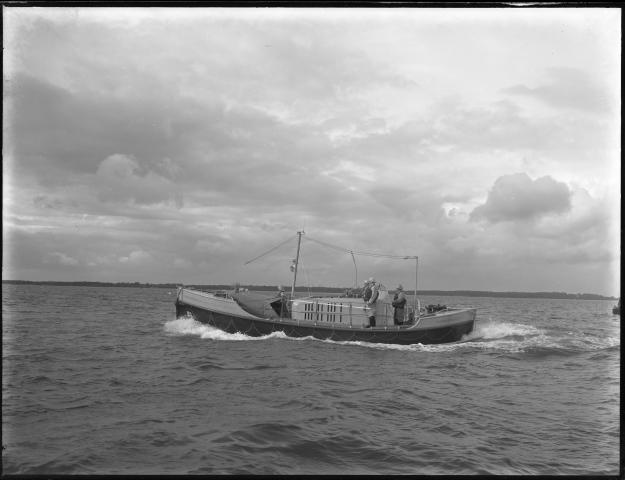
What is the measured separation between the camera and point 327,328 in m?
29.3

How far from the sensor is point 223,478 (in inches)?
178

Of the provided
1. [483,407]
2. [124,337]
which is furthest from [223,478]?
[124,337]

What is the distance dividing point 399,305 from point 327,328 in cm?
494

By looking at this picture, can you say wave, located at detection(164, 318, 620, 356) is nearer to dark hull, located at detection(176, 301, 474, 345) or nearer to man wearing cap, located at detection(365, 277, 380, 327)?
dark hull, located at detection(176, 301, 474, 345)

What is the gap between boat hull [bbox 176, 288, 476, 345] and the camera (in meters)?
29.3

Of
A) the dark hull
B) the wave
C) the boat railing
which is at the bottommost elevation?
the wave

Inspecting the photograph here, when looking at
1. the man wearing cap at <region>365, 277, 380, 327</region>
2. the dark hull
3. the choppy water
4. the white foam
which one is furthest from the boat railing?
the choppy water

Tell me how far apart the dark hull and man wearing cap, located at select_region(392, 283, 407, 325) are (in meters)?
1.64

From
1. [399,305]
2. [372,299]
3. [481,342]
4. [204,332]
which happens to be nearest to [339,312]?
[372,299]

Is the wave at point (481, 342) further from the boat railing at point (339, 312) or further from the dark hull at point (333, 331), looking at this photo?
the boat railing at point (339, 312)

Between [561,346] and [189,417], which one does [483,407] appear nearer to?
[189,417]

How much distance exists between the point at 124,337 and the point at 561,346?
102 ft

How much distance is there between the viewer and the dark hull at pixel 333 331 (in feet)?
96.0

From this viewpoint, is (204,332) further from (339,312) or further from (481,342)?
(481,342)
